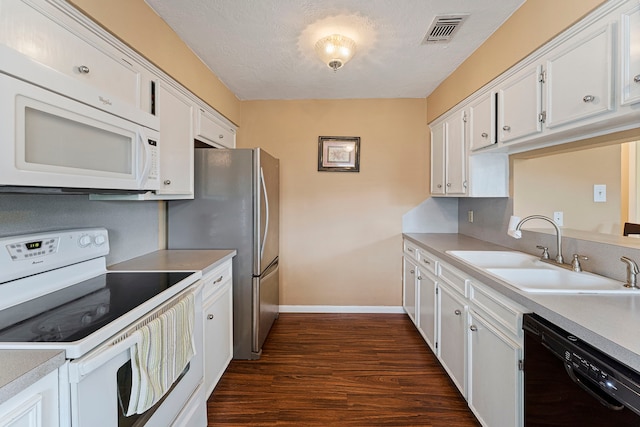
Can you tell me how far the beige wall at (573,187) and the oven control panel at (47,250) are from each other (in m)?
2.71

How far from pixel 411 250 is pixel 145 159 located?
8.01ft

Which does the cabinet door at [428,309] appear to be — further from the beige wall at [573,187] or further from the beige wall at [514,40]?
the beige wall at [514,40]

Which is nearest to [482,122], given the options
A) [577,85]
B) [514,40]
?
[514,40]

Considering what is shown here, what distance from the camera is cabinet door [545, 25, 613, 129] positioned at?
1210 mm

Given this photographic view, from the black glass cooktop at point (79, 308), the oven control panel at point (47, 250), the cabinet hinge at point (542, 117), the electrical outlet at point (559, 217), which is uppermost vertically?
the cabinet hinge at point (542, 117)

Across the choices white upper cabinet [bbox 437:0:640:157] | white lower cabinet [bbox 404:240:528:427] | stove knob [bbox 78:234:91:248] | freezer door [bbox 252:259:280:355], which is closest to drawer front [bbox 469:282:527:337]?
white lower cabinet [bbox 404:240:528:427]

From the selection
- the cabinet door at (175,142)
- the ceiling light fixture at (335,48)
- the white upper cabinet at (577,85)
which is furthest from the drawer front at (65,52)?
the white upper cabinet at (577,85)

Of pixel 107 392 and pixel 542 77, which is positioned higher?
pixel 542 77

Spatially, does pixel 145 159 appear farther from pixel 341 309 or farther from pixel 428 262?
pixel 341 309

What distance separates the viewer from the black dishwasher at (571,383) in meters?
0.78

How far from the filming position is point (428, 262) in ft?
8.07

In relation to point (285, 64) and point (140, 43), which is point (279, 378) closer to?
point (140, 43)

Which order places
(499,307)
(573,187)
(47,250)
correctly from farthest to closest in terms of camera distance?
(573,187), (499,307), (47,250)

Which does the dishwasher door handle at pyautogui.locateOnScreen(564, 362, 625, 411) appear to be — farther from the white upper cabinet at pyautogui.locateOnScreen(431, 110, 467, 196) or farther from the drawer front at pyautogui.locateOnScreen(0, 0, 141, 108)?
the drawer front at pyautogui.locateOnScreen(0, 0, 141, 108)
